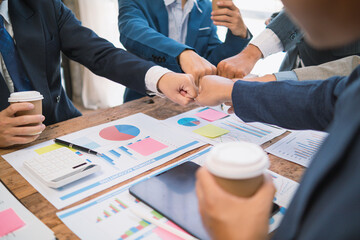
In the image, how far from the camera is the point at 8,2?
1094 mm

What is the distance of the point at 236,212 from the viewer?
1.28ft

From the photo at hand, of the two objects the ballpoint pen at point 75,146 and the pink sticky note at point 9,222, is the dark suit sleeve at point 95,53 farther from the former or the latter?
the pink sticky note at point 9,222

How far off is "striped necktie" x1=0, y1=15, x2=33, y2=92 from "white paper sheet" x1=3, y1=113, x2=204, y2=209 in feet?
1.21

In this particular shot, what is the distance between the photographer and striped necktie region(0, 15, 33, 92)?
106 cm

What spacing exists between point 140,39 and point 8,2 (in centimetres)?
53

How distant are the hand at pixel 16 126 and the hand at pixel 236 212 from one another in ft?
2.06

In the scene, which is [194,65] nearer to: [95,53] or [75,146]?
[95,53]

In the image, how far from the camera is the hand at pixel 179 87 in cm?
104

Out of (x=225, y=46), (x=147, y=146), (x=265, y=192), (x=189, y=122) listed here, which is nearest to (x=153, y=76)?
(x=189, y=122)

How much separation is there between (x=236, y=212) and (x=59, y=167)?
50cm

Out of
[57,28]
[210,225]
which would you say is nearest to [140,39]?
[57,28]

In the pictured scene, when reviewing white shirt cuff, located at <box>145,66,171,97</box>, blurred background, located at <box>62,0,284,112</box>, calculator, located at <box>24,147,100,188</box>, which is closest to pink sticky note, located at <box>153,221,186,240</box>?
calculator, located at <box>24,147,100,188</box>

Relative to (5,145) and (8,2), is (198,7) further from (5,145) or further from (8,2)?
(5,145)

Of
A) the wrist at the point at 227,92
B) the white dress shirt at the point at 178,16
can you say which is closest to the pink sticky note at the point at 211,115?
the wrist at the point at 227,92
